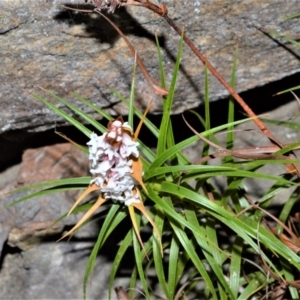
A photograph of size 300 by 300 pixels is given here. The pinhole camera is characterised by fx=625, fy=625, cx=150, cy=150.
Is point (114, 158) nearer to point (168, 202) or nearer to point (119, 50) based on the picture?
point (168, 202)

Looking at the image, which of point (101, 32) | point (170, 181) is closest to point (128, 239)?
point (170, 181)

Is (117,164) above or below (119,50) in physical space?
below

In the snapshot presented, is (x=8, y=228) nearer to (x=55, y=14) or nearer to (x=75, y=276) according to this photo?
(x=75, y=276)

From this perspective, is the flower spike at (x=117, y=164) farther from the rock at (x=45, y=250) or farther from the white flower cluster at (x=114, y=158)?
the rock at (x=45, y=250)

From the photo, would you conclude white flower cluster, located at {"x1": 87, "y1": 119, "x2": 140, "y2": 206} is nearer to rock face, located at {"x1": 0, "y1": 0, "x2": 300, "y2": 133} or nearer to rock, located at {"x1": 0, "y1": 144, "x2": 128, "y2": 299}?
rock face, located at {"x1": 0, "y1": 0, "x2": 300, "y2": 133}

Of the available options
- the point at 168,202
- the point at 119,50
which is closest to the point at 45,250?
the point at 168,202

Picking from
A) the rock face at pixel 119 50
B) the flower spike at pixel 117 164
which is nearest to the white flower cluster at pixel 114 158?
the flower spike at pixel 117 164

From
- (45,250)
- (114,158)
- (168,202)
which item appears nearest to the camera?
(114,158)

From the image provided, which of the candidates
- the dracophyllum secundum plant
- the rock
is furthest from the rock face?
the rock
